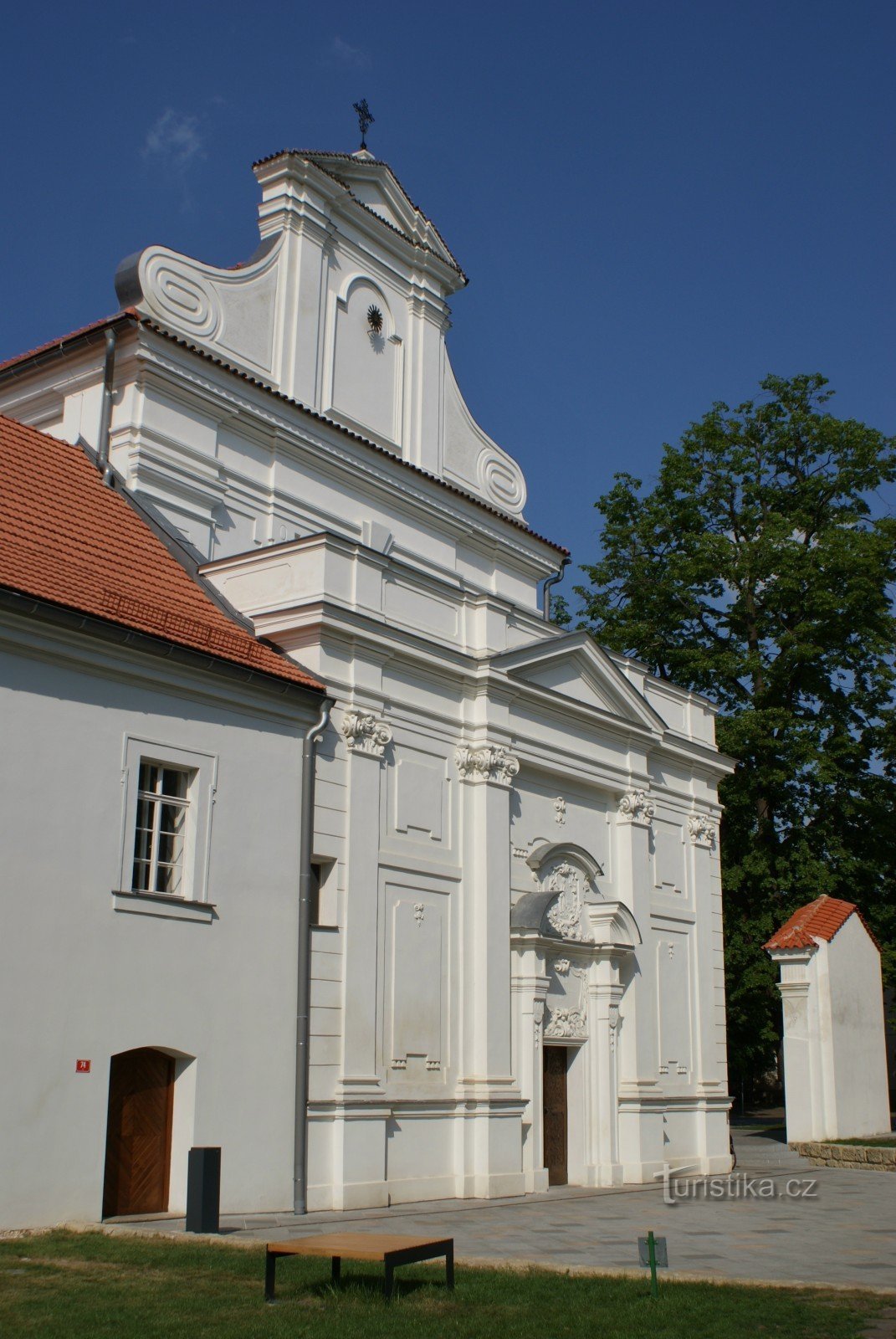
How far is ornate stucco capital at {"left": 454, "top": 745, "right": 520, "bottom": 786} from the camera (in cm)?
1962

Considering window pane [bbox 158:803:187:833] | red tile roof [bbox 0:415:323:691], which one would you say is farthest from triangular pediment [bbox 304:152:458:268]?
window pane [bbox 158:803:187:833]

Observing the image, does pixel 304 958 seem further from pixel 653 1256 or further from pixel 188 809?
pixel 653 1256

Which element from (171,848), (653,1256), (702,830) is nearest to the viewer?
(653,1256)

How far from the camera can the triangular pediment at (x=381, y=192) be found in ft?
74.7

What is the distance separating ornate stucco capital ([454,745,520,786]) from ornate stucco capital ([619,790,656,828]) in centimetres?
404

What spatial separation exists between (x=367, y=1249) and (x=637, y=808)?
1509cm

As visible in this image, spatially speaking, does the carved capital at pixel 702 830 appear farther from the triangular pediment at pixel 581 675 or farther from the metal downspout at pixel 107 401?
the metal downspout at pixel 107 401

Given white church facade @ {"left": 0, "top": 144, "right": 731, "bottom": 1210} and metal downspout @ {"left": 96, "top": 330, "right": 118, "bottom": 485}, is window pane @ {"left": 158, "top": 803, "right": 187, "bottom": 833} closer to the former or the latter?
white church facade @ {"left": 0, "top": 144, "right": 731, "bottom": 1210}

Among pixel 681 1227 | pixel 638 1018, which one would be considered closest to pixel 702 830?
pixel 638 1018

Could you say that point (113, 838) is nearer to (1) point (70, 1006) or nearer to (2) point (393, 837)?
(1) point (70, 1006)

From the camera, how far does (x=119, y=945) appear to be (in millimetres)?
13578

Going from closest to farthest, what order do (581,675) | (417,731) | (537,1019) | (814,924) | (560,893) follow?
1. (417,731)
2. (537,1019)
3. (560,893)
4. (581,675)
5. (814,924)

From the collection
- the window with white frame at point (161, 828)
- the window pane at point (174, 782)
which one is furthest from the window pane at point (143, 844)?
the window pane at point (174, 782)

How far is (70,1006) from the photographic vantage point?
12.9 metres
